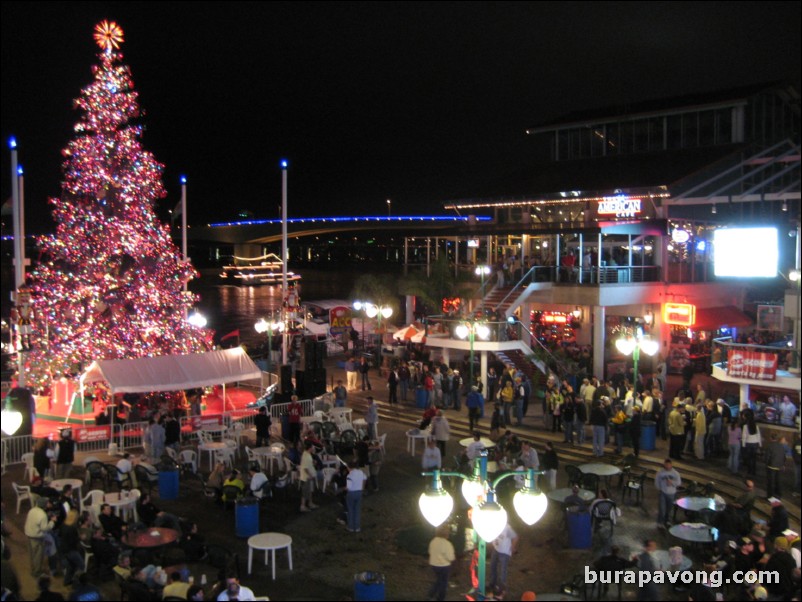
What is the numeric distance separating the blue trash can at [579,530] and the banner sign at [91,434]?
12.5 m

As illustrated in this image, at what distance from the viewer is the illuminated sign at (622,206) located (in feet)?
104

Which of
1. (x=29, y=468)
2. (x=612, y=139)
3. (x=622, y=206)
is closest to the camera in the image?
(x=29, y=468)

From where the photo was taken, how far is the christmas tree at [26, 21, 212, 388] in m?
21.8

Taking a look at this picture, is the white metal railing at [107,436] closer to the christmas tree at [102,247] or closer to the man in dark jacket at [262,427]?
the man in dark jacket at [262,427]

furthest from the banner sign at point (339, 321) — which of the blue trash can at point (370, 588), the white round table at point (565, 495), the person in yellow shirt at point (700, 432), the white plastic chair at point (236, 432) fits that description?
the blue trash can at point (370, 588)

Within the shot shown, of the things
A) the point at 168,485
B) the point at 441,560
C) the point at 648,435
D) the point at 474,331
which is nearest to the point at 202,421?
the point at 168,485

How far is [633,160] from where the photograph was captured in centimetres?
3694

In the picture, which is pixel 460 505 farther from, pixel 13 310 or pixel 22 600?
pixel 13 310

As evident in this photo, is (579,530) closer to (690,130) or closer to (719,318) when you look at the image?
(719,318)

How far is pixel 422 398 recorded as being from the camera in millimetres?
25094

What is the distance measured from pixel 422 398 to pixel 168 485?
10.9 metres

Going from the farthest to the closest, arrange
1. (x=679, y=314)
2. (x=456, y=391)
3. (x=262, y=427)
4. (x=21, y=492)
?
(x=679, y=314), (x=456, y=391), (x=262, y=427), (x=21, y=492)

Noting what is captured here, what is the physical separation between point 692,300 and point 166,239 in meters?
22.7

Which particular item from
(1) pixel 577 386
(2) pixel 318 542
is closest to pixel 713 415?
(1) pixel 577 386
